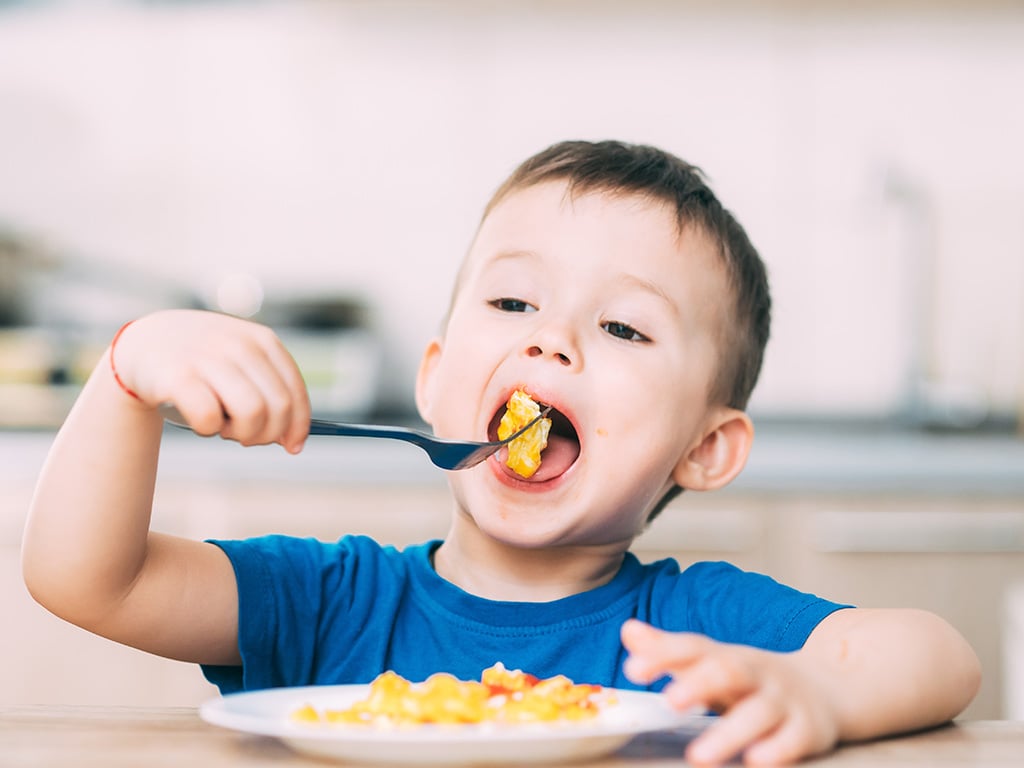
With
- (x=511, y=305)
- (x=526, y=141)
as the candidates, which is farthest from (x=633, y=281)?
(x=526, y=141)

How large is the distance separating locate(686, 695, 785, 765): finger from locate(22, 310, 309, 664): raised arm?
1.02ft

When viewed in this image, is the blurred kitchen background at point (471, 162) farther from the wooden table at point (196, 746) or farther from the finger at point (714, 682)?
the finger at point (714, 682)

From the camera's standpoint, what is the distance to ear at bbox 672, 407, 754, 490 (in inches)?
48.5

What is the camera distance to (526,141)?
324 centimetres

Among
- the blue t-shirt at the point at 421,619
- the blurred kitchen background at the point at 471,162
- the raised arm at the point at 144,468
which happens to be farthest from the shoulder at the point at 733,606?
the blurred kitchen background at the point at 471,162

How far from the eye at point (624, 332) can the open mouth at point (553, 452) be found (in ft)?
0.29

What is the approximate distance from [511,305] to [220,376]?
43 centimetres

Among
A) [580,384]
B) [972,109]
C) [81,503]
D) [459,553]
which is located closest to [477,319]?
[580,384]

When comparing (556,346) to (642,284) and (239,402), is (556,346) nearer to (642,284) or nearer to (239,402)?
(642,284)

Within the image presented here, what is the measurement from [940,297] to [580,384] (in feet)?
7.80

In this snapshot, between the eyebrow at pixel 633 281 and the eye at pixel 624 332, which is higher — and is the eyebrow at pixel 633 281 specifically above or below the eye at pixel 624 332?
above

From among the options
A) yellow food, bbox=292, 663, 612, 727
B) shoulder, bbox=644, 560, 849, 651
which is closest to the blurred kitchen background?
shoulder, bbox=644, 560, 849, 651

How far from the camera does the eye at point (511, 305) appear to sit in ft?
3.70

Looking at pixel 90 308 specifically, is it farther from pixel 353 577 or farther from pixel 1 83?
pixel 353 577
